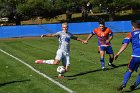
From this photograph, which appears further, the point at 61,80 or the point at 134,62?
the point at 61,80

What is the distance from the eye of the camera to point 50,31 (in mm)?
49156

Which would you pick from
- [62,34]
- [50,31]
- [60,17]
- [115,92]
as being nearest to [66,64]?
[62,34]

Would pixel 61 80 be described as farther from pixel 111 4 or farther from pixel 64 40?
pixel 111 4

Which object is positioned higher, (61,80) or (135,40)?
(135,40)

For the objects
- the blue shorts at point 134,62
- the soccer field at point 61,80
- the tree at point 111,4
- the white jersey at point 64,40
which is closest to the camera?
the blue shorts at point 134,62

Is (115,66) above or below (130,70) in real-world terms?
below

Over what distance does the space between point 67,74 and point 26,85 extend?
283 cm

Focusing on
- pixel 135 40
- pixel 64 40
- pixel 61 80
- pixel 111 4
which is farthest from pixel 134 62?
pixel 111 4

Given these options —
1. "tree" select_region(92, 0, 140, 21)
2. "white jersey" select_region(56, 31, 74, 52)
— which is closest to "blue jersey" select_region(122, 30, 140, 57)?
"white jersey" select_region(56, 31, 74, 52)

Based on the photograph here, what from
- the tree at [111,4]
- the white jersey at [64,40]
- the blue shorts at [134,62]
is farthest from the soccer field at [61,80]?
the tree at [111,4]

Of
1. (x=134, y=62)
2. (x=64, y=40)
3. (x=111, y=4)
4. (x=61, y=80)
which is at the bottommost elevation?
(x=111, y=4)

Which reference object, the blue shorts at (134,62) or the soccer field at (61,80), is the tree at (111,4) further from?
the blue shorts at (134,62)

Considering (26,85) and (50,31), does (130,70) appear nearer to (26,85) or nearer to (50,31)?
(26,85)

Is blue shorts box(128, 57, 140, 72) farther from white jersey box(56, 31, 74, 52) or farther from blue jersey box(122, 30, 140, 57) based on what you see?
white jersey box(56, 31, 74, 52)
